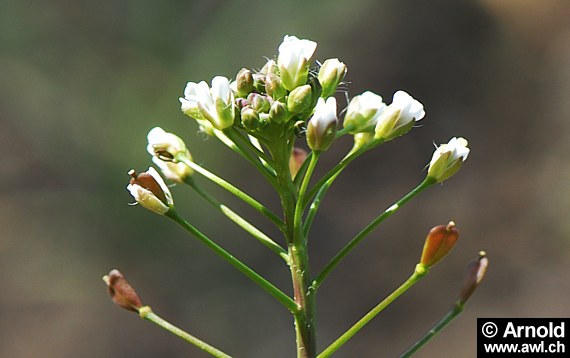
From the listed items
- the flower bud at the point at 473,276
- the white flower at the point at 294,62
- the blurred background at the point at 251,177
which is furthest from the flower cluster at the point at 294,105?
the blurred background at the point at 251,177

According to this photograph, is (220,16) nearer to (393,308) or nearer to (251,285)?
(251,285)

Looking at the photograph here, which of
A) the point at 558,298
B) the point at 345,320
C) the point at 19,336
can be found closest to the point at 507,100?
the point at 558,298

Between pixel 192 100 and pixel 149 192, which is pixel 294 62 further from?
pixel 149 192

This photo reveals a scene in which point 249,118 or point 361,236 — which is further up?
point 249,118

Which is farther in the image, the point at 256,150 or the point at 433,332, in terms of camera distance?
the point at 256,150

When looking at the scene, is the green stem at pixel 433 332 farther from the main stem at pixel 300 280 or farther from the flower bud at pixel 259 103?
the flower bud at pixel 259 103

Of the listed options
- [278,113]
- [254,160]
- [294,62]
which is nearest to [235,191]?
[254,160]
